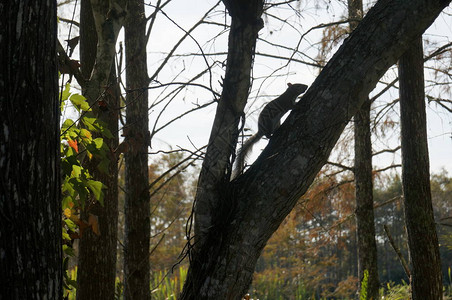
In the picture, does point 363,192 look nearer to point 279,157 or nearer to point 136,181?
point 136,181

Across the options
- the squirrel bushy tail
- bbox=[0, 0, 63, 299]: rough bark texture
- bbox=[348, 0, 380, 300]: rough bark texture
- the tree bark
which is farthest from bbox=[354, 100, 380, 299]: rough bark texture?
bbox=[0, 0, 63, 299]: rough bark texture

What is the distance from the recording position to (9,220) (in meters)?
1.38

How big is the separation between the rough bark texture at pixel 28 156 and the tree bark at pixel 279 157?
2.43ft

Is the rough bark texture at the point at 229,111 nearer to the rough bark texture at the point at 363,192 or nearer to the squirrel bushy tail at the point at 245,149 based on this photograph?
the squirrel bushy tail at the point at 245,149

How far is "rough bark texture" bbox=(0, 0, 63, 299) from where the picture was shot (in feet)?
4.53

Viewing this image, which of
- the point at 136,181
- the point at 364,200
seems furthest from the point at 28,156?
the point at 364,200

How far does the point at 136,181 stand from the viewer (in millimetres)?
3877

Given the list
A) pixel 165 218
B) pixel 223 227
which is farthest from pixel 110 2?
pixel 165 218

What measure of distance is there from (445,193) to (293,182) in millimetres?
22312

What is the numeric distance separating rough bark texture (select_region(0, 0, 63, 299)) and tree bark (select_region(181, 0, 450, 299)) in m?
0.74

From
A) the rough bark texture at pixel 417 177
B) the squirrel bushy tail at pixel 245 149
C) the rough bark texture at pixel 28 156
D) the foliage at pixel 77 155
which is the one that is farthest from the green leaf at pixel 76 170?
the rough bark texture at pixel 417 177

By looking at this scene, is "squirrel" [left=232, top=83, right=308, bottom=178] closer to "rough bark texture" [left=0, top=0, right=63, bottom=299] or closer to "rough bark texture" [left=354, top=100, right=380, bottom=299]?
"rough bark texture" [left=0, top=0, right=63, bottom=299]

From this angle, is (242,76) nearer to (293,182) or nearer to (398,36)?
(293,182)

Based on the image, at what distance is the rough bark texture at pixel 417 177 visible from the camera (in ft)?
13.5
